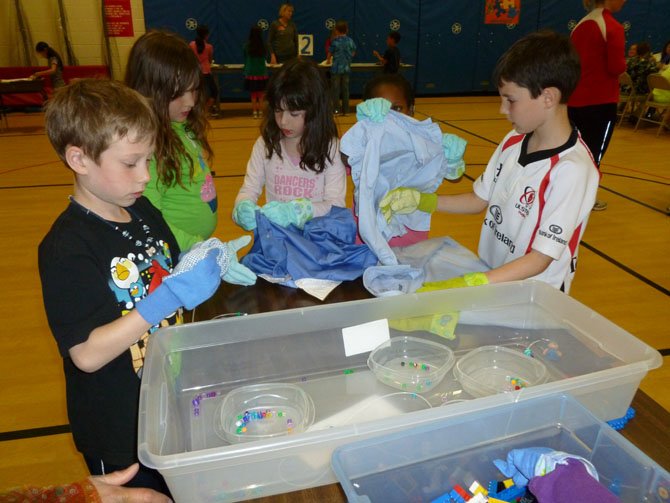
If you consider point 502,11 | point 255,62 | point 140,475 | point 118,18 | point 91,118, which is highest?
point 502,11

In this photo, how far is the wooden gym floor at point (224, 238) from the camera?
1709 millimetres

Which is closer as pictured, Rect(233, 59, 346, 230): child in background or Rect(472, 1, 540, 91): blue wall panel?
Rect(233, 59, 346, 230): child in background

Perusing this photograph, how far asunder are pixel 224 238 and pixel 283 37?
15.6 feet

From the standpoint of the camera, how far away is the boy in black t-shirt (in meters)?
0.84

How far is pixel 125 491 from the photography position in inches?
32.9

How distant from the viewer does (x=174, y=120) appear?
4.90 feet

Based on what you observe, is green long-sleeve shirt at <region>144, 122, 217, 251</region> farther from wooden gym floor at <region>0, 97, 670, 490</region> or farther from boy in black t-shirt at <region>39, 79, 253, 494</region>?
wooden gym floor at <region>0, 97, 670, 490</region>

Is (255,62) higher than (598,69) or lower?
lower


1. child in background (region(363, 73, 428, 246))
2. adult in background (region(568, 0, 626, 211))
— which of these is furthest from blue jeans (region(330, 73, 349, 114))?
child in background (region(363, 73, 428, 246))

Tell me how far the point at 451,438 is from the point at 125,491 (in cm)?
54

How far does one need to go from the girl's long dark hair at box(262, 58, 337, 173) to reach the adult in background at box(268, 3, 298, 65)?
18.4 feet

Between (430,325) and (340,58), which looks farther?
(340,58)

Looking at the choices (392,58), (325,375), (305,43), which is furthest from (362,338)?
(305,43)

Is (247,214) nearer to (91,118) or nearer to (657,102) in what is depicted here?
(91,118)
